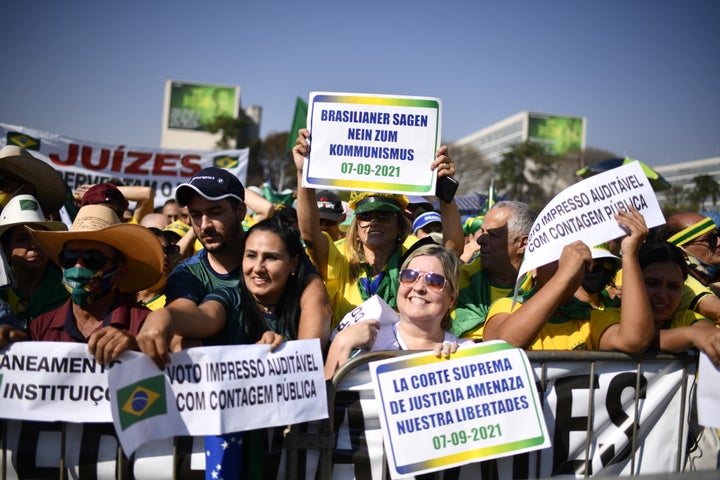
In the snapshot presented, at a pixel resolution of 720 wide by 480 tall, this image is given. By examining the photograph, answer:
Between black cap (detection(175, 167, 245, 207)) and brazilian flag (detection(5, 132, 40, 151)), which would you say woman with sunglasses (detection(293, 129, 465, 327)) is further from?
brazilian flag (detection(5, 132, 40, 151))

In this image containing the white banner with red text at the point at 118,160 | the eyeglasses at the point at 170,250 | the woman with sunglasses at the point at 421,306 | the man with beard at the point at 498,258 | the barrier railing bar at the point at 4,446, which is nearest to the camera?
the barrier railing bar at the point at 4,446

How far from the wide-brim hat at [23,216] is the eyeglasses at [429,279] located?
2.22 meters

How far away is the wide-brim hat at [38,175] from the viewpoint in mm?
4012

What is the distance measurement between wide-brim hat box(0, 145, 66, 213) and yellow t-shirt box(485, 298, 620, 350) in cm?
323

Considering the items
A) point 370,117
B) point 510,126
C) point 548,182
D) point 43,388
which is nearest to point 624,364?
point 370,117

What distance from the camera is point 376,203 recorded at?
367 cm

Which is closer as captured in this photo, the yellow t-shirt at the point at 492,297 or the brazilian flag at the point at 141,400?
the brazilian flag at the point at 141,400

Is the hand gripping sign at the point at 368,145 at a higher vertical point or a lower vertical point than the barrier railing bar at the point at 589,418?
higher

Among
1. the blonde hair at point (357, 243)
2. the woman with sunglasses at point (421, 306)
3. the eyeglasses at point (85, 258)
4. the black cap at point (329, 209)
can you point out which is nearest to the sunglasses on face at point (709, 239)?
the blonde hair at point (357, 243)

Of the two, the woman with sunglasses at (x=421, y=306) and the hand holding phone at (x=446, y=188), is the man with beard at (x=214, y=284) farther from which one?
the hand holding phone at (x=446, y=188)

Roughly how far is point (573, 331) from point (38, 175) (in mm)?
3712

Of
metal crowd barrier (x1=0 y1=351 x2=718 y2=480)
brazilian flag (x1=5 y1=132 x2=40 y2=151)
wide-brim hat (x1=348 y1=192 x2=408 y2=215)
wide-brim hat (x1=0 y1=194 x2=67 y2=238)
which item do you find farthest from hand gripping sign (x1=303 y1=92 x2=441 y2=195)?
brazilian flag (x1=5 y1=132 x2=40 y2=151)

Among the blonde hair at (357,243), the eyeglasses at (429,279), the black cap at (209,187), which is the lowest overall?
the eyeglasses at (429,279)

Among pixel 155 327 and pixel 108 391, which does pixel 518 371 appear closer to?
pixel 155 327
